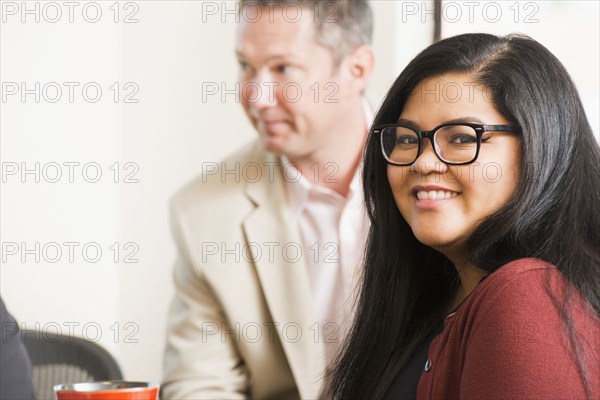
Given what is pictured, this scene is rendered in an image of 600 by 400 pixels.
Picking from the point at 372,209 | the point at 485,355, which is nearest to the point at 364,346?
the point at 372,209

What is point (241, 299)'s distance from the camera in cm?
201

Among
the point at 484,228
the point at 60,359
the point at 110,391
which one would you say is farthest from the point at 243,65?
the point at 110,391

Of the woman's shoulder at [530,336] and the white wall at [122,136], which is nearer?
the woman's shoulder at [530,336]

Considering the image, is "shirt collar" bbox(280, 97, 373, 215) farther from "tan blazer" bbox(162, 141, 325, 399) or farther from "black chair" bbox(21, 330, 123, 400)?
"black chair" bbox(21, 330, 123, 400)

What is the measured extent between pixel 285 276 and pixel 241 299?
11cm

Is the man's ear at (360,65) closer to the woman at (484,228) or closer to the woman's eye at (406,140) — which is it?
the woman at (484,228)

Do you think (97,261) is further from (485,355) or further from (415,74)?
(485,355)

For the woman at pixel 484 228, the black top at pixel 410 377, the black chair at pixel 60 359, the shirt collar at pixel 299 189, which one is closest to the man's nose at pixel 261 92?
the shirt collar at pixel 299 189

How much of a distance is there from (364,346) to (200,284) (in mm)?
817

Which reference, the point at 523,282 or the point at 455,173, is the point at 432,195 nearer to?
the point at 455,173

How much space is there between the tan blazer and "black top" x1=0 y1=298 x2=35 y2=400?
0.63 m

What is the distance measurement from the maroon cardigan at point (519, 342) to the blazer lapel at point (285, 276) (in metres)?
1.01

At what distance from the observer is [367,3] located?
2352mm

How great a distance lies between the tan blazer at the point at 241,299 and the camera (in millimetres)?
1976
